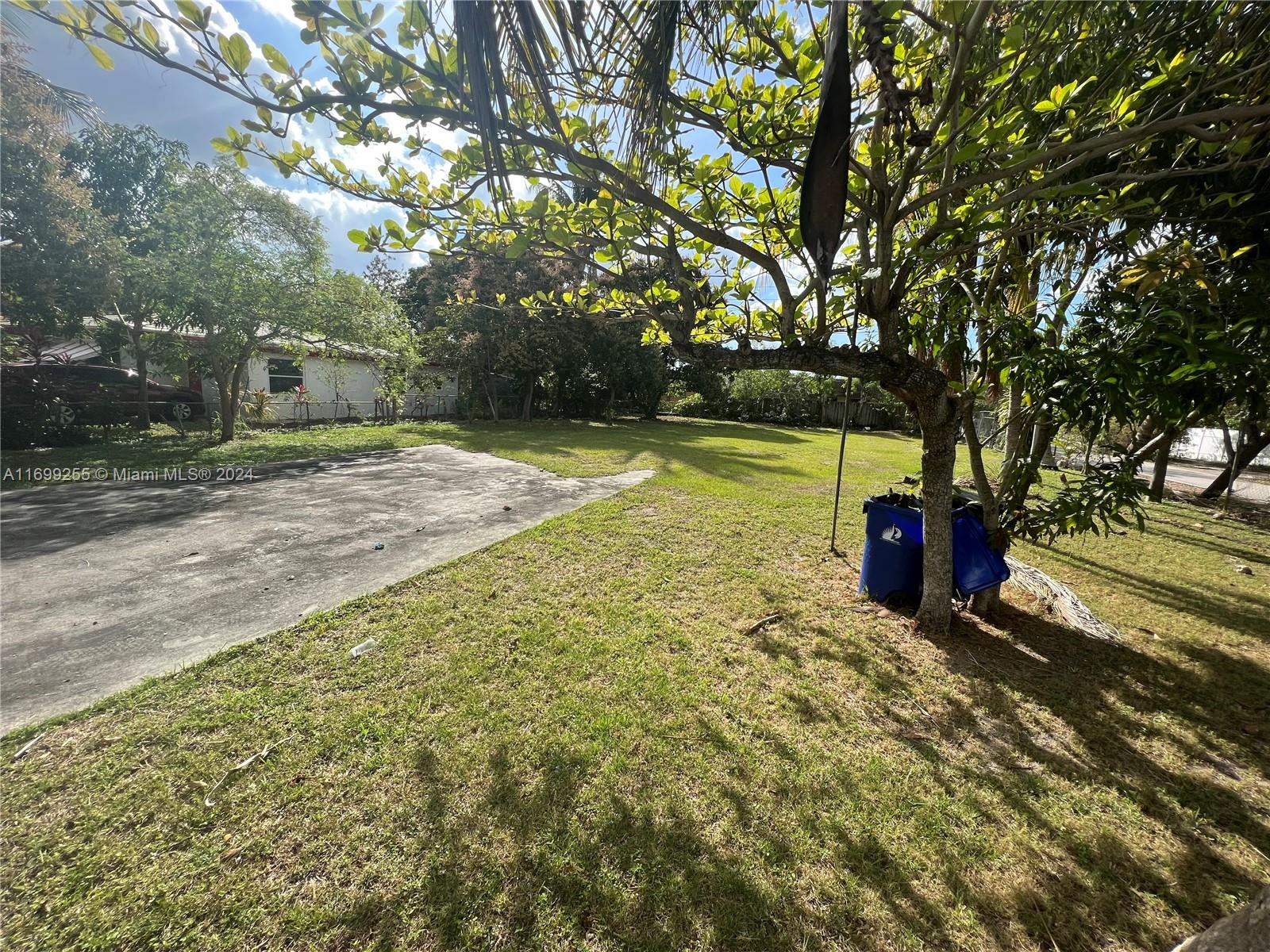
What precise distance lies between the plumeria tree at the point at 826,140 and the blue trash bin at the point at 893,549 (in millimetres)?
254

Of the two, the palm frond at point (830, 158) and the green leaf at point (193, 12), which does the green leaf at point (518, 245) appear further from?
the palm frond at point (830, 158)

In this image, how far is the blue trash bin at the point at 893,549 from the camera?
3492 millimetres

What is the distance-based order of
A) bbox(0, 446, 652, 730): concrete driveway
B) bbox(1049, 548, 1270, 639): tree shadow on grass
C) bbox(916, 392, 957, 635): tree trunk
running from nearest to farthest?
1. bbox(0, 446, 652, 730): concrete driveway
2. bbox(916, 392, 957, 635): tree trunk
3. bbox(1049, 548, 1270, 639): tree shadow on grass

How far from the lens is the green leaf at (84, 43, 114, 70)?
1.57 m

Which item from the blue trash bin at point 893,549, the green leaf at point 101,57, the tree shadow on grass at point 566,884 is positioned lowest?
the tree shadow on grass at point 566,884

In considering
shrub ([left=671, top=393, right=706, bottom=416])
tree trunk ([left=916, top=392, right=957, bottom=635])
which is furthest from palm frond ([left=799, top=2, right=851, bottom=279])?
shrub ([left=671, top=393, right=706, bottom=416])

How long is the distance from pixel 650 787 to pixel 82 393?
1526cm

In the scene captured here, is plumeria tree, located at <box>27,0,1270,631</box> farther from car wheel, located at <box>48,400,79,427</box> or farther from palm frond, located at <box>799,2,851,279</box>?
car wheel, located at <box>48,400,79,427</box>

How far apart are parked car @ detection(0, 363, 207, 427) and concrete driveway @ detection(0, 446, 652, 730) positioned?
505 cm

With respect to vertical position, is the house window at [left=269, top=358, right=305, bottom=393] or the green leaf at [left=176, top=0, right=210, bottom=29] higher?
the green leaf at [left=176, top=0, right=210, bottom=29]

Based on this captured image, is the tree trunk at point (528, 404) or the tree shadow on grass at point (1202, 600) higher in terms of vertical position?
the tree trunk at point (528, 404)

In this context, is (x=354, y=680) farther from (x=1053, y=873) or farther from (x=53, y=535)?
(x=53, y=535)

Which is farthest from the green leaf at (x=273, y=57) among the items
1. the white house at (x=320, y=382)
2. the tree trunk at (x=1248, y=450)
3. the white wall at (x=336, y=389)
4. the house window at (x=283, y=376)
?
the house window at (x=283, y=376)

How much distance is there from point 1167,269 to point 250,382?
2062 cm
